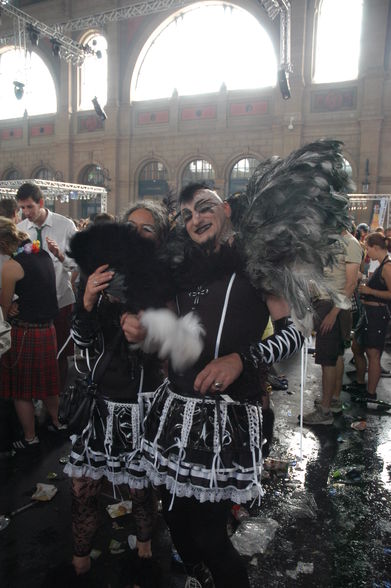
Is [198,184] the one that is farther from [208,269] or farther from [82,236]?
[82,236]

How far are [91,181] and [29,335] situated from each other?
19.9 meters

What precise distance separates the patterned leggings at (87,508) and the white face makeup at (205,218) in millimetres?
1314

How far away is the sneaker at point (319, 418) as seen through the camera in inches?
173

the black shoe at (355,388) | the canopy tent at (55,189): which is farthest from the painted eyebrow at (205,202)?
the canopy tent at (55,189)

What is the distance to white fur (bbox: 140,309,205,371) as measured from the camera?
5.44 ft

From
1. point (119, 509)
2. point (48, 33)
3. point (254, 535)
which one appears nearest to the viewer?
point (254, 535)

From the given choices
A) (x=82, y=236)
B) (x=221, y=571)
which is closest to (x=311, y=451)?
(x=221, y=571)

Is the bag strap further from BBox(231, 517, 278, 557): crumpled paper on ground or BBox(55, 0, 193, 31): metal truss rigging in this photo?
BBox(55, 0, 193, 31): metal truss rigging

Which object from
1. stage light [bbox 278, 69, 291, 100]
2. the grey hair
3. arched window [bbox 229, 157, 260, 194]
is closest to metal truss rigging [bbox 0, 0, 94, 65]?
arched window [bbox 229, 157, 260, 194]

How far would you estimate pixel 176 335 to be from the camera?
1.67 m

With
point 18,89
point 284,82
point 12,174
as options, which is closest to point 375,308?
point 284,82

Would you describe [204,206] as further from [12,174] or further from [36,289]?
[12,174]

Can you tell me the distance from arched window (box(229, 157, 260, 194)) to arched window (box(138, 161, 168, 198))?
338cm

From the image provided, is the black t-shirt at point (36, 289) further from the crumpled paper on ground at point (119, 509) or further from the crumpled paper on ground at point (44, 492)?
the crumpled paper on ground at point (119, 509)
